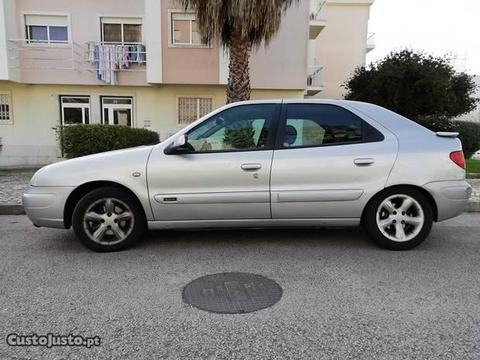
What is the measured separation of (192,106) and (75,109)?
4.85 m

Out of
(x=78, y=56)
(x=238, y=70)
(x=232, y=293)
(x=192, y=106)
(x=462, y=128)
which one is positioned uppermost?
(x=78, y=56)

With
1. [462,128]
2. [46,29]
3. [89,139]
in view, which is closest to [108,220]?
[89,139]

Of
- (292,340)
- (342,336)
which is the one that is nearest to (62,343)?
(292,340)

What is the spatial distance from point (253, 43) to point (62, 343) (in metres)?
9.90

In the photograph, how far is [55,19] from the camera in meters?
15.0

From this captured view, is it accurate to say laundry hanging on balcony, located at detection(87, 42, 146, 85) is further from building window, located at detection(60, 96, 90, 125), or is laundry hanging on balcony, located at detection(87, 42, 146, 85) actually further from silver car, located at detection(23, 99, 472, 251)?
silver car, located at detection(23, 99, 472, 251)

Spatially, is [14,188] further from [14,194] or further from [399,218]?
[399,218]

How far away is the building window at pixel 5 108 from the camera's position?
15.5 m

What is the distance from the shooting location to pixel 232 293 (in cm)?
339

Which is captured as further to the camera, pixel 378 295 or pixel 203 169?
pixel 203 169

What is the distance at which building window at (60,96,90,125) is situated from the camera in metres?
15.8

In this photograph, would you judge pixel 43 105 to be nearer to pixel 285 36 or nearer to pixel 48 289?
pixel 285 36

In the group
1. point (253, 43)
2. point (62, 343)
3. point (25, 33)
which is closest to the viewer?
point (62, 343)

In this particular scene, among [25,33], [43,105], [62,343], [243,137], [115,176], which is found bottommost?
[62,343]
